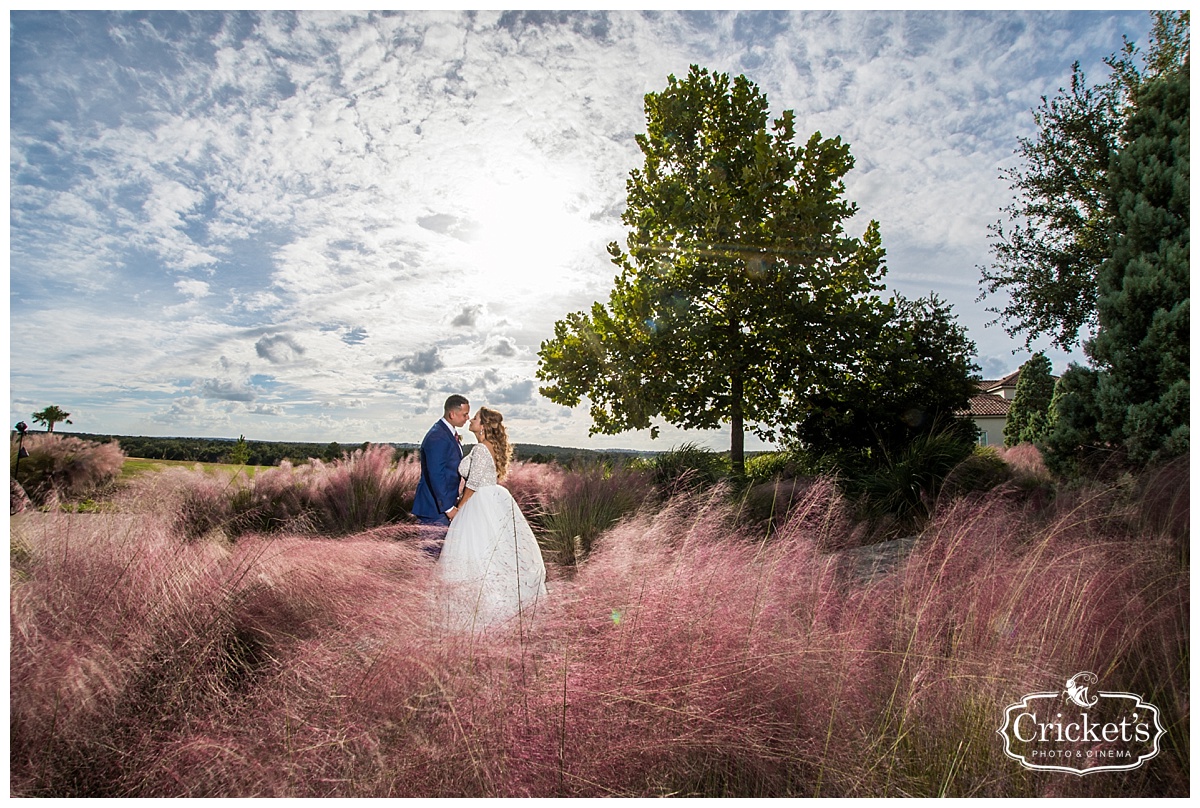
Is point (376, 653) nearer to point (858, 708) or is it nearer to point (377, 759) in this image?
point (377, 759)

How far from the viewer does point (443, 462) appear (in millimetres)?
5176

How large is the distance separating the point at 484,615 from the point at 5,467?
7.06ft

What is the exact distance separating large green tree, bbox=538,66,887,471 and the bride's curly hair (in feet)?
20.7

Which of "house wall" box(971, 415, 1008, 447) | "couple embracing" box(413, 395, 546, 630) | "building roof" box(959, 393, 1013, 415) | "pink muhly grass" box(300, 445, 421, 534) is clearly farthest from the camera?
"house wall" box(971, 415, 1008, 447)

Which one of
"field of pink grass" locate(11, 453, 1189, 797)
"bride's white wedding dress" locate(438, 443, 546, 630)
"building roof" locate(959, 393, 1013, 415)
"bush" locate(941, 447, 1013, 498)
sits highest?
"building roof" locate(959, 393, 1013, 415)

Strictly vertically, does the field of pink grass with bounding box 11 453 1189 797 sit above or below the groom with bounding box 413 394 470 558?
below

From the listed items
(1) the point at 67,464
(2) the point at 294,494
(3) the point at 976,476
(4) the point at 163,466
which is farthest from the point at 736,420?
(1) the point at 67,464

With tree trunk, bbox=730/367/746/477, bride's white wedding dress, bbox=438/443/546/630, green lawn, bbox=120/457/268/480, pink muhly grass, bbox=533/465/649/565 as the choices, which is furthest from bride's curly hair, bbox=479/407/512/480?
tree trunk, bbox=730/367/746/477

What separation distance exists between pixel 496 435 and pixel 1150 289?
6572 millimetres

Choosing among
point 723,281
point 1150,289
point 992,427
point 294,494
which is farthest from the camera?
point 992,427

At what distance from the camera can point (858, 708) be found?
2.43m

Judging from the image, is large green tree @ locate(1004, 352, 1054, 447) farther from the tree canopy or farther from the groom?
the groom

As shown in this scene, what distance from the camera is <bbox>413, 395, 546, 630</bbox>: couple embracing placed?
3850 millimetres

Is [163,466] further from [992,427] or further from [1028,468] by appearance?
[992,427]
